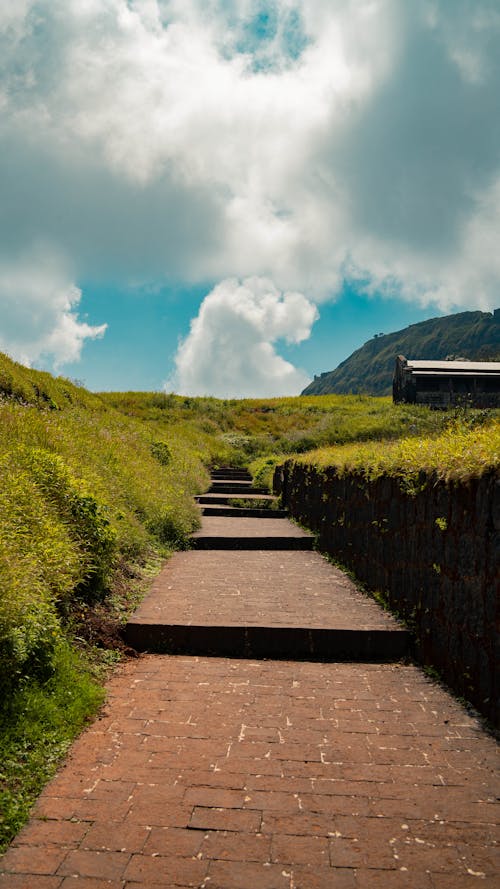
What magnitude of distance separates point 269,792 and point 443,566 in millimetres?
2210

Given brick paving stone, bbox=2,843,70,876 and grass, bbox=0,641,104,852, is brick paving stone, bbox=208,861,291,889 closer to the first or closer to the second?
brick paving stone, bbox=2,843,70,876

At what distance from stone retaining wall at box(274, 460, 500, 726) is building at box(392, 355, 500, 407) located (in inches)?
1109

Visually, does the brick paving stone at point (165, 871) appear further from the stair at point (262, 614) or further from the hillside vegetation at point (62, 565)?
the stair at point (262, 614)

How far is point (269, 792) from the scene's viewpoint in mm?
2924

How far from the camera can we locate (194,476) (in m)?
16.2

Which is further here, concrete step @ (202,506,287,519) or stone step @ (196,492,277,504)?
stone step @ (196,492,277,504)

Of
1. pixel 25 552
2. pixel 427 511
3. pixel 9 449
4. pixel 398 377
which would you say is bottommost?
pixel 25 552

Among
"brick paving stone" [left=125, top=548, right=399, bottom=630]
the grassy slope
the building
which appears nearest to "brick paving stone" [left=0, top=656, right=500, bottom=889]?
the grassy slope

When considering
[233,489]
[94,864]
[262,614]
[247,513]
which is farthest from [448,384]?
[94,864]

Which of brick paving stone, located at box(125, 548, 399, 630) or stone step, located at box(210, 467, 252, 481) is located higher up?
stone step, located at box(210, 467, 252, 481)

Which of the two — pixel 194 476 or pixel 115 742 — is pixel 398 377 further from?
pixel 115 742

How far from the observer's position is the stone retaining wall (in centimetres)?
373

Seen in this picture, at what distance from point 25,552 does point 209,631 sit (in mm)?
1700

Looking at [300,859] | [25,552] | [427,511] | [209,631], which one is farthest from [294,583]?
[300,859]
